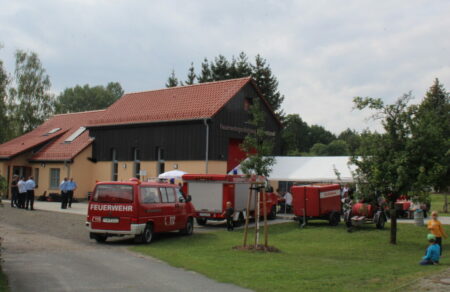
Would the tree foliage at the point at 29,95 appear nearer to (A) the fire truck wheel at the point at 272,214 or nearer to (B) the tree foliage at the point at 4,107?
(B) the tree foliage at the point at 4,107

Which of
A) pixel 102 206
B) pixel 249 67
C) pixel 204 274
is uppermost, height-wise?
pixel 249 67

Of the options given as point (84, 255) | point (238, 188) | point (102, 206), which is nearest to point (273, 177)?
point (238, 188)

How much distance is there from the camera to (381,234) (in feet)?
63.5

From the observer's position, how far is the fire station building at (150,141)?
3262cm

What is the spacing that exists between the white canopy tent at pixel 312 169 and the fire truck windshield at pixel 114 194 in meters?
13.0

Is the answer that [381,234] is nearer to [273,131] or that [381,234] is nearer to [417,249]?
[417,249]

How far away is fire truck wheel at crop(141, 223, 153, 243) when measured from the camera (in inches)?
629

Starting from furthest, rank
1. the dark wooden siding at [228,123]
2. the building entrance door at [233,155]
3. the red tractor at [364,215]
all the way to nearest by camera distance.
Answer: the building entrance door at [233,155], the dark wooden siding at [228,123], the red tractor at [364,215]

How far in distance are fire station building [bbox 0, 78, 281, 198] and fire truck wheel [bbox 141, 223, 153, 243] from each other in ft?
50.9

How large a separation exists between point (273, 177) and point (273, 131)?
1067 centimetres

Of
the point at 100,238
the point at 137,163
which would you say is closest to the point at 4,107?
the point at 137,163

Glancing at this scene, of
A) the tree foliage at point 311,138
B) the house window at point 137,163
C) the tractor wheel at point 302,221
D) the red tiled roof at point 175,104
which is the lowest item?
the tractor wheel at point 302,221

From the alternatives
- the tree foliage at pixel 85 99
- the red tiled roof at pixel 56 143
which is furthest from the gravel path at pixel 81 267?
the tree foliage at pixel 85 99

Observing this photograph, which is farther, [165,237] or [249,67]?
[249,67]
